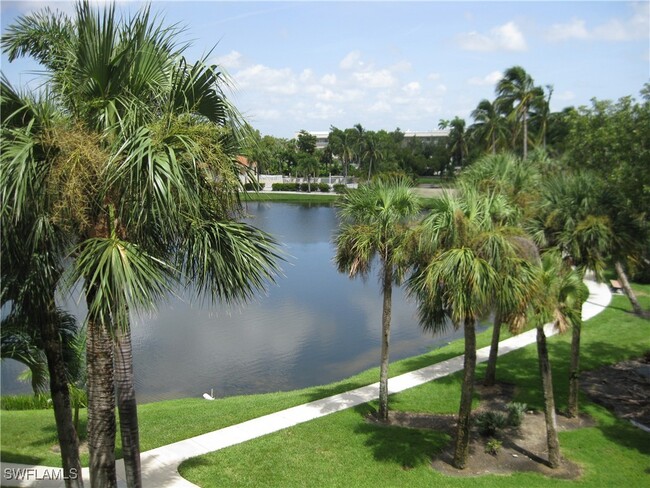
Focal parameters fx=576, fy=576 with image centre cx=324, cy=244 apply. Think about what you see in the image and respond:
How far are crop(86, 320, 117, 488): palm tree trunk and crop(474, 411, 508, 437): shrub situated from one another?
26.7 ft

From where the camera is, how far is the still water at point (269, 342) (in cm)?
1789

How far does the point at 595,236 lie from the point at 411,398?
5602 millimetres

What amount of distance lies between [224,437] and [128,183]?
24.8 ft

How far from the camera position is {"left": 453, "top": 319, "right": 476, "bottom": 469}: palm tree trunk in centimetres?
1019

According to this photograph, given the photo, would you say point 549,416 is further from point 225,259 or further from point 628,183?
point 225,259

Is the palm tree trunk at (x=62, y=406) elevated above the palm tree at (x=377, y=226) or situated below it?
below

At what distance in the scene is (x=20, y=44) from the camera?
7000mm

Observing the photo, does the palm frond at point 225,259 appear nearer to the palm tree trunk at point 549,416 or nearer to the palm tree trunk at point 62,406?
the palm tree trunk at point 62,406

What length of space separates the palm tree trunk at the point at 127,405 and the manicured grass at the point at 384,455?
3.19 m

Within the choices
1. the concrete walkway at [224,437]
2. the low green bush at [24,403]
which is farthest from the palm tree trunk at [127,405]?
the low green bush at [24,403]

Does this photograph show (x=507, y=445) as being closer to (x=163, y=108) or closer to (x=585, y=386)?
(x=585, y=386)

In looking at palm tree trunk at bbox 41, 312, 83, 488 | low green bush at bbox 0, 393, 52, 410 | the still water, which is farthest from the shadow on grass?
the still water

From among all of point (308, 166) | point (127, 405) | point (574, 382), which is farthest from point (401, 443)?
point (308, 166)

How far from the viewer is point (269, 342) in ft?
70.1
